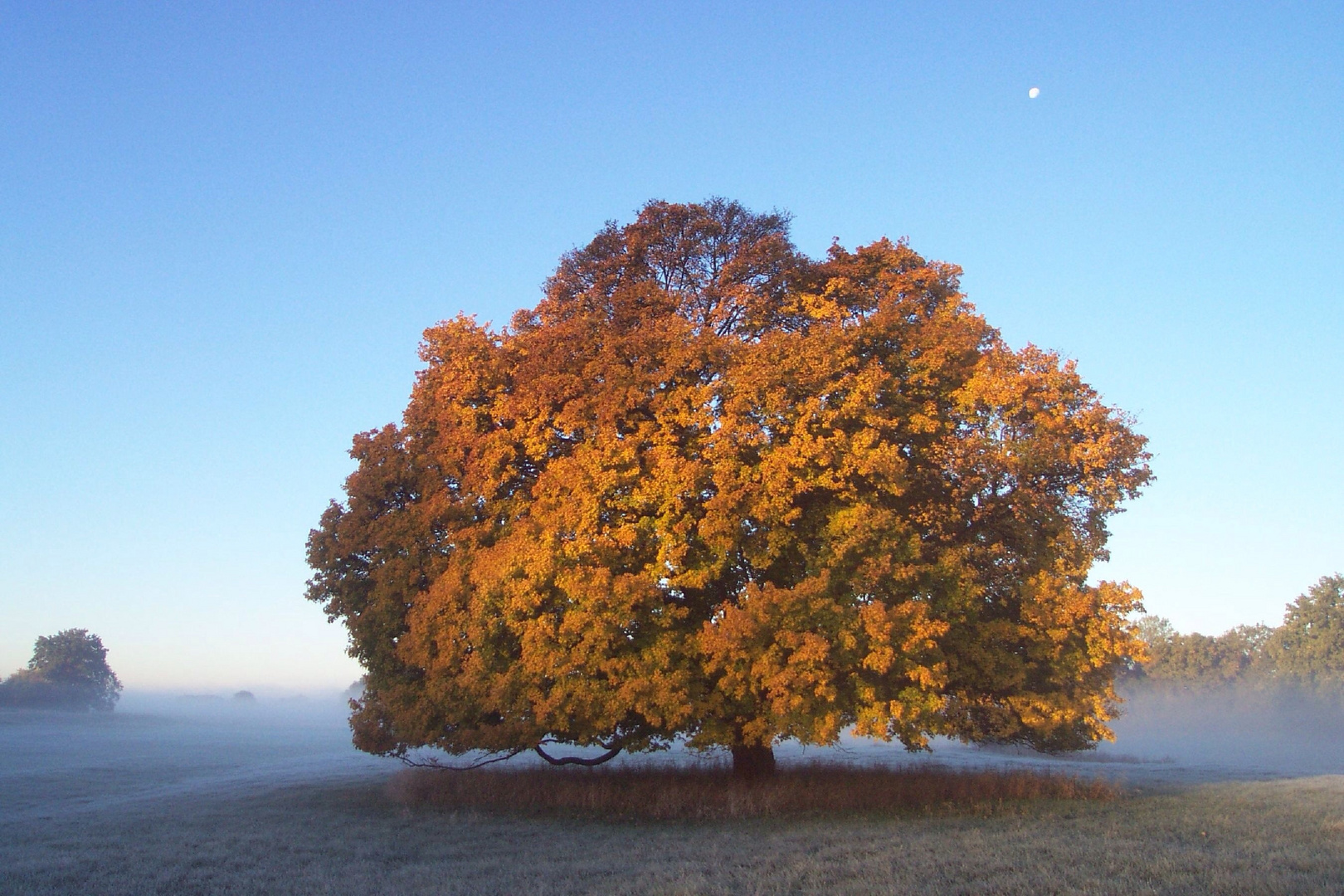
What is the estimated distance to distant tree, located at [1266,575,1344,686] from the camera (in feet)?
298

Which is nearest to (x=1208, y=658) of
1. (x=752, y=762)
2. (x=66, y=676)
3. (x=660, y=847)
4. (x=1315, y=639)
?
(x=1315, y=639)

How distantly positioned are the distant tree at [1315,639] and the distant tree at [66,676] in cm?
15295

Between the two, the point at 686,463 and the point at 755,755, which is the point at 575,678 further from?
the point at 755,755

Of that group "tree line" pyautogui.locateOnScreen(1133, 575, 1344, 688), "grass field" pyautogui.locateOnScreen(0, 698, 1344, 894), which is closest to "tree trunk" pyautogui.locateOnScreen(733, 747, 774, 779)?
"grass field" pyautogui.locateOnScreen(0, 698, 1344, 894)

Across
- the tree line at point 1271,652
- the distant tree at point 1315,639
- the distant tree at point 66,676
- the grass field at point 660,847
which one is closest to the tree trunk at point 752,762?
the grass field at point 660,847

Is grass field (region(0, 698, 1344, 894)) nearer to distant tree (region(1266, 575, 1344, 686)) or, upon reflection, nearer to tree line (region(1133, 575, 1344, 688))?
tree line (region(1133, 575, 1344, 688))

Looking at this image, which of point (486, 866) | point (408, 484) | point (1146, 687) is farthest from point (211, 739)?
point (1146, 687)

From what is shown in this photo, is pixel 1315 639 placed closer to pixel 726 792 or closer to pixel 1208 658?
pixel 1208 658

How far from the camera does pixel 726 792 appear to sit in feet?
68.4

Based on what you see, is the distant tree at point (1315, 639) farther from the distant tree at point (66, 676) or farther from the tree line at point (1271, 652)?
the distant tree at point (66, 676)

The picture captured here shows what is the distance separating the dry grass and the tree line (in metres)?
68.2

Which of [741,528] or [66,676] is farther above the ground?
[741,528]

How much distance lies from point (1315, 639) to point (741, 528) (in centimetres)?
10328

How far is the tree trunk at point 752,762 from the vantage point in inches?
882
